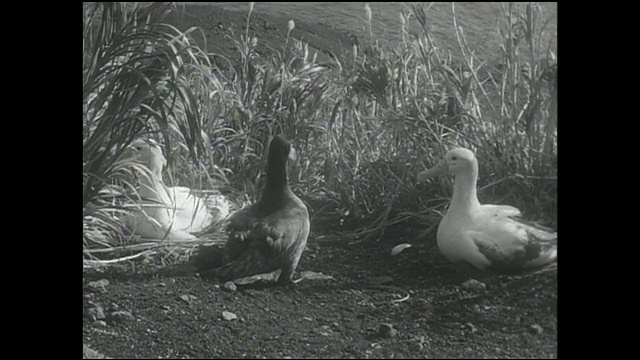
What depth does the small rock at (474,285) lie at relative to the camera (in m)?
2.76

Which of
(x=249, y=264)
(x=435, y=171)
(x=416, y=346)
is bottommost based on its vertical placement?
(x=416, y=346)

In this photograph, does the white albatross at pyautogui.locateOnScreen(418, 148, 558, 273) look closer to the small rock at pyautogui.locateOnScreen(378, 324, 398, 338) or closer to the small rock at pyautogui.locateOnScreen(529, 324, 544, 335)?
the small rock at pyautogui.locateOnScreen(529, 324, 544, 335)

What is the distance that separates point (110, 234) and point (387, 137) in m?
0.95

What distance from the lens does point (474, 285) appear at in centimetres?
277

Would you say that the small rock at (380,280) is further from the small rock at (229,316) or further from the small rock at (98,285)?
the small rock at (98,285)

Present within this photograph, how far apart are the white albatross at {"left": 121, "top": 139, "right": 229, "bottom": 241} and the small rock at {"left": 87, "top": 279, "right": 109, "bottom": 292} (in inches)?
10.8

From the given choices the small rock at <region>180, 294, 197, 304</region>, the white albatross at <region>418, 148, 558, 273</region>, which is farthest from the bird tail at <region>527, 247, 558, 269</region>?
the small rock at <region>180, 294, 197, 304</region>

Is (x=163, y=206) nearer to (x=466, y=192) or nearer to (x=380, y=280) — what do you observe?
(x=380, y=280)

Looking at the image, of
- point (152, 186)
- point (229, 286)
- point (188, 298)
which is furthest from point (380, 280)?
point (152, 186)

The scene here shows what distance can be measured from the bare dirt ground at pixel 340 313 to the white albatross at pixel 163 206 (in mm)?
178

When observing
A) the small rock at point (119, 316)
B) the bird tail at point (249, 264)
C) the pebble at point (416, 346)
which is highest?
the bird tail at point (249, 264)

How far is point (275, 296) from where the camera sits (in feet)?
9.38

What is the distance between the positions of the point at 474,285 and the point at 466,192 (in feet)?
0.87

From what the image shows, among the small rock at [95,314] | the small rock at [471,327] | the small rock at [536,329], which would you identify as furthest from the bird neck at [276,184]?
the small rock at [536,329]
